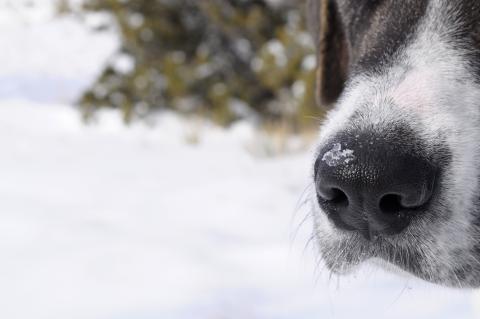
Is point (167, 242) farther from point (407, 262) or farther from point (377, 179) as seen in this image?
point (377, 179)

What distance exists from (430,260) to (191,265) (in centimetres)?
148

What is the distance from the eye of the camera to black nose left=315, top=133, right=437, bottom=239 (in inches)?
67.6

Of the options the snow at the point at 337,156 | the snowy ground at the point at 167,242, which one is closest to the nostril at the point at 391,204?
the snow at the point at 337,156

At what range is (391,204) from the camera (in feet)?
5.77

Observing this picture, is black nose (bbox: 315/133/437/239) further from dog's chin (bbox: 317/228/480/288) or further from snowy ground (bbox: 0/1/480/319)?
snowy ground (bbox: 0/1/480/319)

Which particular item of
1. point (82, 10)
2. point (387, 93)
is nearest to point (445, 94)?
point (387, 93)

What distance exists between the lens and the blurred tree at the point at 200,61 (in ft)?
28.6

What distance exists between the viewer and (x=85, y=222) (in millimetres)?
3787

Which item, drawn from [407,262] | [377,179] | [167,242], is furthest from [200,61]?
[377,179]

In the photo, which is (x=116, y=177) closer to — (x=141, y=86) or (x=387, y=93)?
(x=387, y=93)

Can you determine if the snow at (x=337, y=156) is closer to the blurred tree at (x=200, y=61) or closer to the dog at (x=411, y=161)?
the dog at (x=411, y=161)

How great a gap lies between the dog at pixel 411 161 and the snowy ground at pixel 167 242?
30 centimetres

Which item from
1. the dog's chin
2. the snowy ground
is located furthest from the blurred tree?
the dog's chin

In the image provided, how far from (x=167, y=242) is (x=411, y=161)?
199 cm
